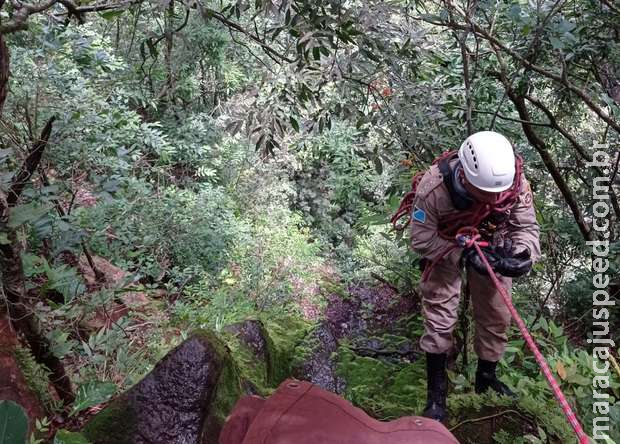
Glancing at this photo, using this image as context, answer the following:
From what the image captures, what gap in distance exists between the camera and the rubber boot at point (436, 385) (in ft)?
10.0

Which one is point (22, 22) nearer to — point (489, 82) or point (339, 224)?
point (489, 82)

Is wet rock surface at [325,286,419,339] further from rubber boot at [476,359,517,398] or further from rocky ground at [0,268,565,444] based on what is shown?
rubber boot at [476,359,517,398]

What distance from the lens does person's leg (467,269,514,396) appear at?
319 cm

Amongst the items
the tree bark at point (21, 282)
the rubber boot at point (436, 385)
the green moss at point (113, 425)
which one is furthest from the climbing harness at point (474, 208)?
the tree bark at point (21, 282)

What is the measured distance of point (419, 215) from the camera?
10.1 feet

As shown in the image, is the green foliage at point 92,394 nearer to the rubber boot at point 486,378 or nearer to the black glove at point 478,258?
the black glove at point 478,258

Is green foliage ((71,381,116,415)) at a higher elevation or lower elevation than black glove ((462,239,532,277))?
lower

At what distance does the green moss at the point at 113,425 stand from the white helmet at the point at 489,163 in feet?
7.17

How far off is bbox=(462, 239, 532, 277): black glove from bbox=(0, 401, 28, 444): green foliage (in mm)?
2276

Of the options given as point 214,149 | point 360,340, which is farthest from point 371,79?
point 214,149

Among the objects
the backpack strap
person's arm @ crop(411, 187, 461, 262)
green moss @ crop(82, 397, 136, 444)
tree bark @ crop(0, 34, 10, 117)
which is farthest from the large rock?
the backpack strap

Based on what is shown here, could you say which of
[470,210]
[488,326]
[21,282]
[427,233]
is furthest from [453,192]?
[21,282]

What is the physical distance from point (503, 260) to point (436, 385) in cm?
94

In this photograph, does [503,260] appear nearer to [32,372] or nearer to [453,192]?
[453,192]
